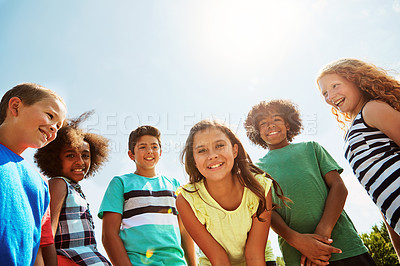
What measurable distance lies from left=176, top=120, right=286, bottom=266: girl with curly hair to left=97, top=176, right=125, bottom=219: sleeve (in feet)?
2.77

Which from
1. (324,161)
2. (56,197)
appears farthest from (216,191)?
(56,197)

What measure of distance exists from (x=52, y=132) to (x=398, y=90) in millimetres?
3722

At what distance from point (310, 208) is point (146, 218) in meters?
2.03

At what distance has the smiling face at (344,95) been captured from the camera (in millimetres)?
3262

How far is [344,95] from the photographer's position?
3271mm

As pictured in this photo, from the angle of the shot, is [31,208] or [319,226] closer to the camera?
[31,208]

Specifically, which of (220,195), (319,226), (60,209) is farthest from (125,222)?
(319,226)

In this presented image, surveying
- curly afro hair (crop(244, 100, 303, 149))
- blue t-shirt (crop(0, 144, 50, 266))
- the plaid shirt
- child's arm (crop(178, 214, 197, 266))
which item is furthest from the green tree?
blue t-shirt (crop(0, 144, 50, 266))

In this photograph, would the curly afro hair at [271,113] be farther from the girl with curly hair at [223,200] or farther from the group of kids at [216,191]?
the girl with curly hair at [223,200]

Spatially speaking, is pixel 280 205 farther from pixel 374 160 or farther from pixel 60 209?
pixel 60 209

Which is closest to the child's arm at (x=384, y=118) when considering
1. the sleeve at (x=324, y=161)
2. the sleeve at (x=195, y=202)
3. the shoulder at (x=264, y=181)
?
the sleeve at (x=324, y=161)

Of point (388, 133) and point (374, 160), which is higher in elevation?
point (388, 133)

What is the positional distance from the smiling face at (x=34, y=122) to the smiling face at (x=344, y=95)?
121 inches

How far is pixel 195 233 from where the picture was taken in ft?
10.2
